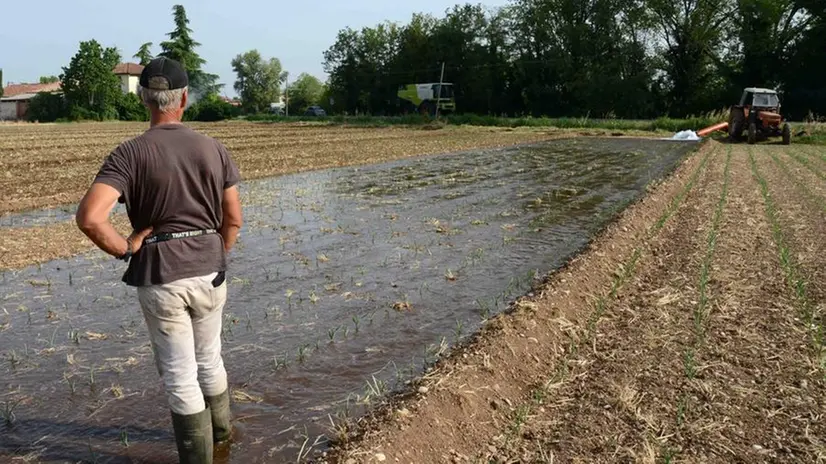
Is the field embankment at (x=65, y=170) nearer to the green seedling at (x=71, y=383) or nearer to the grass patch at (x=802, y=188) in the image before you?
the green seedling at (x=71, y=383)

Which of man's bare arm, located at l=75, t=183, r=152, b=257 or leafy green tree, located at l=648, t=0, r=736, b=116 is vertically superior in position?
leafy green tree, located at l=648, t=0, r=736, b=116

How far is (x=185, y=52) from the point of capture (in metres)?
70.4

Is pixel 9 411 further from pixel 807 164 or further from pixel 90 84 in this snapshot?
pixel 90 84

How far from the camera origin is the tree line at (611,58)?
4294 centimetres

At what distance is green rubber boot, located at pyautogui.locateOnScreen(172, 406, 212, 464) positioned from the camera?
9.18 ft

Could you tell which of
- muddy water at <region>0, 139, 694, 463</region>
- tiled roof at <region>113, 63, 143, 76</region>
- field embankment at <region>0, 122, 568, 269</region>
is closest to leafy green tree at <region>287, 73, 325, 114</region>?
tiled roof at <region>113, 63, 143, 76</region>

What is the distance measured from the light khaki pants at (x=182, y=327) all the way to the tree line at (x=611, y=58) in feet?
152

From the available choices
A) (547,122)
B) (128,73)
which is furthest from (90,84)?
(547,122)

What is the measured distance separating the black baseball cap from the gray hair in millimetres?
18

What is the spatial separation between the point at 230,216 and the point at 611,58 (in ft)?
177

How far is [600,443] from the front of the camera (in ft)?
10.6

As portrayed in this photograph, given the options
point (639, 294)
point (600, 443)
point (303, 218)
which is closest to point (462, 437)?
point (600, 443)

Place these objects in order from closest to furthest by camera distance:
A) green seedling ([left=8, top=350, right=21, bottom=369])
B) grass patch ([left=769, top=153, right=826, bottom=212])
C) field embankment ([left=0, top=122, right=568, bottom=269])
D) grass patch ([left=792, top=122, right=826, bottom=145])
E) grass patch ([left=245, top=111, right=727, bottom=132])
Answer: green seedling ([left=8, top=350, right=21, bottom=369])
field embankment ([left=0, top=122, right=568, bottom=269])
grass patch ([left=769, top=153, right=826, bottom=212])
grass patch ([left=792, top=122, right=826, bottom=145])
grass patch ([left=245, top=111, right=727, bottom=132])

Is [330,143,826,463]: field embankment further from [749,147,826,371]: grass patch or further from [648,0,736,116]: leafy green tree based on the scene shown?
[648,0,736,116]: leafy green tree
